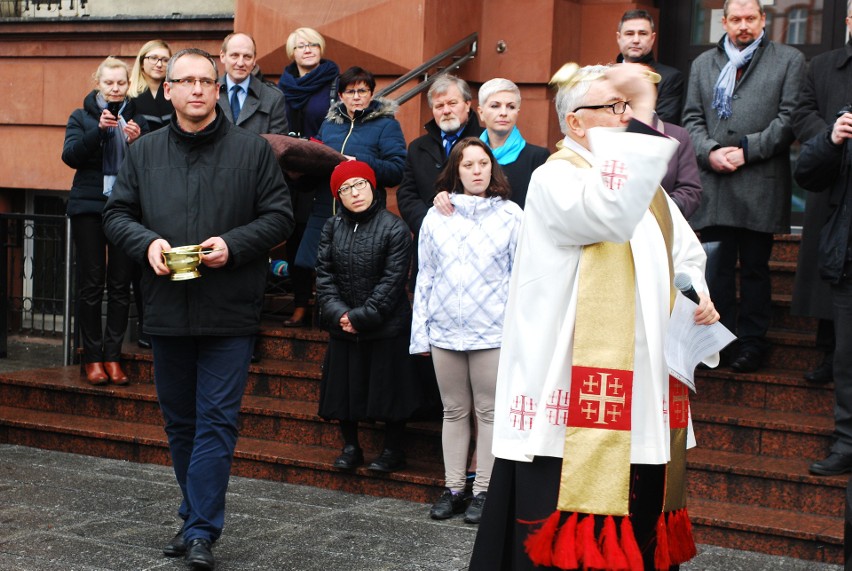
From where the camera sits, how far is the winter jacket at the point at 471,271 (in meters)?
6.65

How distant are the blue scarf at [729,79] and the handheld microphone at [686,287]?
11.8ft

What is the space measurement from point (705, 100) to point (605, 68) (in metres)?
3.76

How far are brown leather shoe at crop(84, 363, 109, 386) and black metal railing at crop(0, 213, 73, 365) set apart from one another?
1010mm

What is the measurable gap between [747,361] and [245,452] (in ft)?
9.99

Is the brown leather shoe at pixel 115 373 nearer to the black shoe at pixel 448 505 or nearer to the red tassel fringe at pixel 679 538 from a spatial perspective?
the black shoe at pixel 448 505

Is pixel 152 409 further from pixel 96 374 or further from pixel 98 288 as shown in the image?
pixel 98 288

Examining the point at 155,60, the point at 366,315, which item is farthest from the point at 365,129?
the point at 366,315

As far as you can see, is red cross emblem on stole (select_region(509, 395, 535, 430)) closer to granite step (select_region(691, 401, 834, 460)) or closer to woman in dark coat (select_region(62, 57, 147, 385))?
granite step (select_region(691, 401, 834, 460))

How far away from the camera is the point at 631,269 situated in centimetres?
419

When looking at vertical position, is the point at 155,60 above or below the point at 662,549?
above

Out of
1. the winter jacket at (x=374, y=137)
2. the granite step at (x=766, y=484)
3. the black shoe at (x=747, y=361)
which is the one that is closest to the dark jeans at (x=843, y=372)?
the granite step at (x=766, y=484)

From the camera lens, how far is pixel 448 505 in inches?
266

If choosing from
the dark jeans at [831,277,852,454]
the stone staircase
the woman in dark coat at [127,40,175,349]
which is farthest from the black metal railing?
the dark jeans at [831,277,852,454]

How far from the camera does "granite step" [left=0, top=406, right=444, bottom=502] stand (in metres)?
7.26
